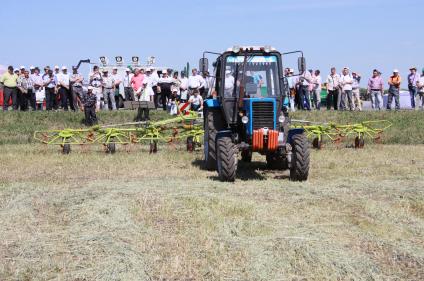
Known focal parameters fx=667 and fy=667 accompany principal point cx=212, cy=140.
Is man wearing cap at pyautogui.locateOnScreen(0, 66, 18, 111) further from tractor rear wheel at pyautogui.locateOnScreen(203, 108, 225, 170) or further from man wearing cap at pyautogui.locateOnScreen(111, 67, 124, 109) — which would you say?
tractor rear wheel at pyautogui.locateOnScreen(203, 108, 225, 170)

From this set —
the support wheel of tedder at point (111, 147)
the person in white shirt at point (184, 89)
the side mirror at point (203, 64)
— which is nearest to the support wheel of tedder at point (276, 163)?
the side mirror at point (203, 64)

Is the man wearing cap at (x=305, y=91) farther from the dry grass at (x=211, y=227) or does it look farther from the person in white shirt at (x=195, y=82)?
the dry grass at (x=211, y=227)

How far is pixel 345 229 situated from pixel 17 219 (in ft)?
11.6

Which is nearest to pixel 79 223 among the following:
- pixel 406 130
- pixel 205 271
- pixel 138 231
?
pixel 138 231

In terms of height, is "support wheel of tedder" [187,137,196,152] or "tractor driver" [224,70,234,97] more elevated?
"tractor driver" [224,70,234,97]

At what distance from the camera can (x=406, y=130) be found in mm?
19141

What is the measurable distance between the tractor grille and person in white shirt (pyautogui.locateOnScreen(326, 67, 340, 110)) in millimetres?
11174

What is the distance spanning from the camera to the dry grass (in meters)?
5.59

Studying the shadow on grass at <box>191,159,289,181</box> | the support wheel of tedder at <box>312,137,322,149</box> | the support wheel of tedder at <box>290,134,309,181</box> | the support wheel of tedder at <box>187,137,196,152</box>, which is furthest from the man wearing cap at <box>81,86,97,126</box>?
the support wheel of tedder at <box>290,134,309,181</box>

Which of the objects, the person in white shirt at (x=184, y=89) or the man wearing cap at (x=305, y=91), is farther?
the person in white shirt at (x=184, y=89)

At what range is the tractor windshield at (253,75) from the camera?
36.3ft

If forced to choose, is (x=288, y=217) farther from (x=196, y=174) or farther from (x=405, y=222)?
(x=196, y=174)

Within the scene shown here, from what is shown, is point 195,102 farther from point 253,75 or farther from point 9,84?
point 253,75

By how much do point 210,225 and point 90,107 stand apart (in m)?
12.5
